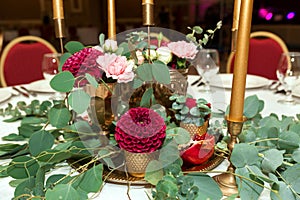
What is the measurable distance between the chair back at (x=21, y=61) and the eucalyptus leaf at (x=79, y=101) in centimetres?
135

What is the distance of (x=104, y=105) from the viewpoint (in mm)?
668

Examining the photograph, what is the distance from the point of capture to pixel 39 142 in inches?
24.3

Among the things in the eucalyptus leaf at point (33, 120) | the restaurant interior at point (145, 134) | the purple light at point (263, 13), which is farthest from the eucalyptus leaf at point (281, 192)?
the purple light at point (263, 13)

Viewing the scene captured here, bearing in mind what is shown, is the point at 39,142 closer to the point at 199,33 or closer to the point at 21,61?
the point at 199,33

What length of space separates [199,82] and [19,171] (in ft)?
3.07

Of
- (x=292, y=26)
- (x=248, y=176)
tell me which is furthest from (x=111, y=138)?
(x=292, y=26)

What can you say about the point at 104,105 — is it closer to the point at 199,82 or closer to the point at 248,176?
the point at 248,176

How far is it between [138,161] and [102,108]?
158mm

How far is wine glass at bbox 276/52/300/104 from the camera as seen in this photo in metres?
1.07

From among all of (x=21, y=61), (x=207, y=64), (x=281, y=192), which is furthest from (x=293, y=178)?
(x=21, y=61)

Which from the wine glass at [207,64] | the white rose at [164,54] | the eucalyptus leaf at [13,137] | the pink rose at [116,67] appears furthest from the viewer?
the wine glass at [207,64]

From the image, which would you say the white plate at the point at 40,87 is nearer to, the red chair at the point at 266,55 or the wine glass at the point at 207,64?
the wine glass at the point at 207,64

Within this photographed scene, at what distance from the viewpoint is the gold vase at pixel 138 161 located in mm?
548

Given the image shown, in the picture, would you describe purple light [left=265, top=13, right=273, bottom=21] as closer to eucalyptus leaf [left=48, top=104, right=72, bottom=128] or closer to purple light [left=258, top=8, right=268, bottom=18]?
purple light [left=258, top=8, right=268, bottom=18]
